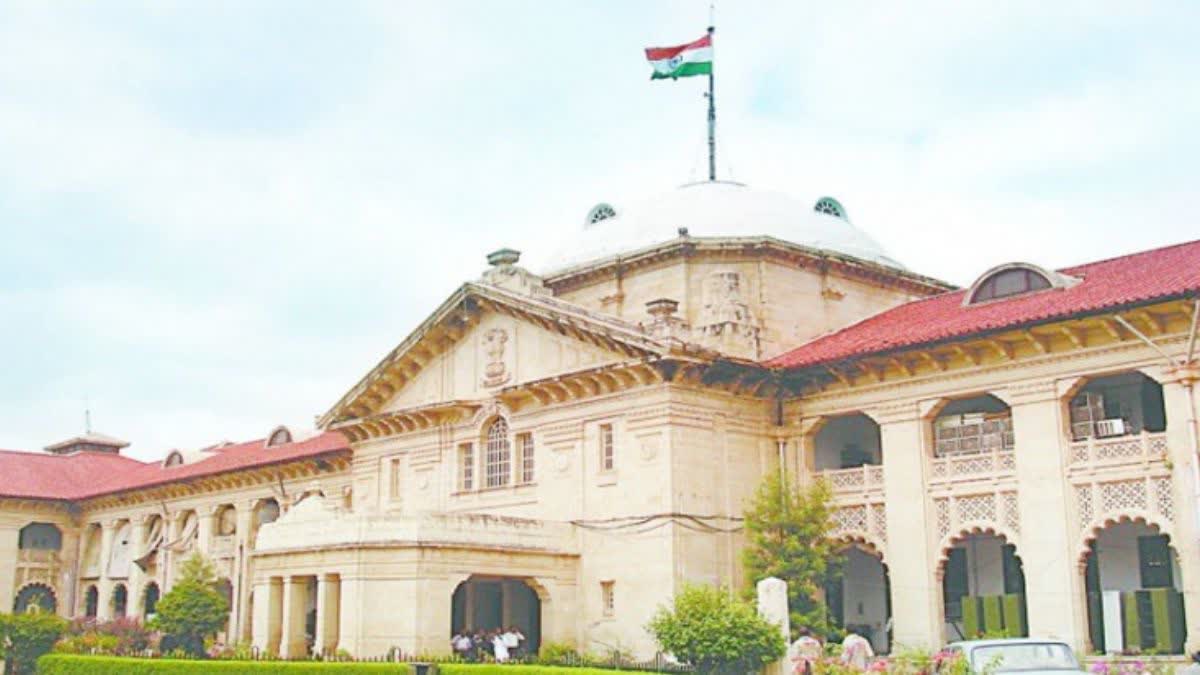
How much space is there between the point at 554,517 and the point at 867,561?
762 centimetres

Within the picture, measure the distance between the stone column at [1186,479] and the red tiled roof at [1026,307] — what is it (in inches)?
70.8

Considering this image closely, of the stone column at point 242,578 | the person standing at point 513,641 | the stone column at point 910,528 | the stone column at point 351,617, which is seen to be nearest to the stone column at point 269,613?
the stone column at point 351,617

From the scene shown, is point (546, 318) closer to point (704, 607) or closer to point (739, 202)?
point (739, 202)

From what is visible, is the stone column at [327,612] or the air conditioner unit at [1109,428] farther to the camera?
the stone column at [327,612]

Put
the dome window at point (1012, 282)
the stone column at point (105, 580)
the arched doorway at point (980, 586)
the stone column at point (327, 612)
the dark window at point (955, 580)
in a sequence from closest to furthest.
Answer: the arched doorway at point (980, 586) → the dome window at point (1012, 282) → the stone column at point (327, 612) → the dark window at point (955, 580) → the stone column at point (105, 580)

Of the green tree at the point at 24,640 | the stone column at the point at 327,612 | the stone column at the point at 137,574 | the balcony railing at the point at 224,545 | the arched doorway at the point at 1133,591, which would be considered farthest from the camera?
the stone column at the point at 137,574

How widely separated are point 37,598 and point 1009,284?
139 ft

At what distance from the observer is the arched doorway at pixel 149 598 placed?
52809 millimetres

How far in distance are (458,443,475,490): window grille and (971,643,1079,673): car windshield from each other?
18868 millimetres

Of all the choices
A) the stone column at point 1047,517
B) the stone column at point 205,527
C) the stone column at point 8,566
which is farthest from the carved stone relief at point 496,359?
the stone column at point 8,566

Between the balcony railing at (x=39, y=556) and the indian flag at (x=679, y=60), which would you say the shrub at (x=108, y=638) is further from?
the indian flag at (x=679, y=60)

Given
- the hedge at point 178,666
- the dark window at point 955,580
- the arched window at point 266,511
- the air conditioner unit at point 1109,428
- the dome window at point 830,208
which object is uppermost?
the dome window at point 830,208

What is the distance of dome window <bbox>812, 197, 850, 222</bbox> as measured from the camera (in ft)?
132

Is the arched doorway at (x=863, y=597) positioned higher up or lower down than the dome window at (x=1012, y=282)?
lower down
